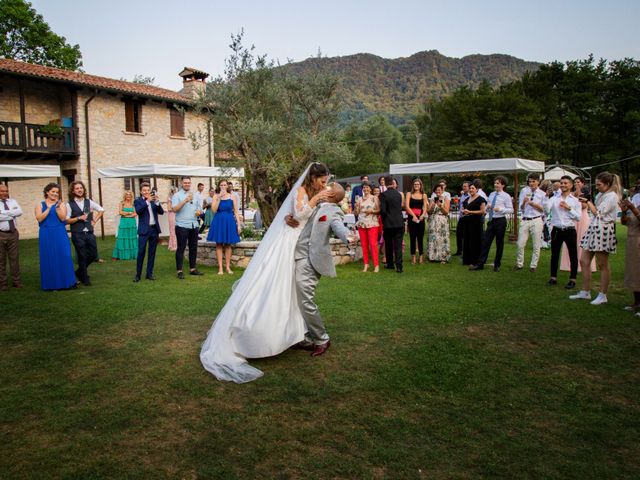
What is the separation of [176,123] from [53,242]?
60.8 ft

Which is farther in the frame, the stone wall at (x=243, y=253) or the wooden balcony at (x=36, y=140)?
the wooden balcony at (x=36, y=140)

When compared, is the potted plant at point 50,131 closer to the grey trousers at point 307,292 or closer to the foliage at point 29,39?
the foliage at point 29,39

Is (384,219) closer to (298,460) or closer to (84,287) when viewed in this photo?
(84,287)

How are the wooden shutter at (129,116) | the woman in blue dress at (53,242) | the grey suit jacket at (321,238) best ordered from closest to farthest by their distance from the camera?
1. the grey suit jacket at (321,238)
2. the woman in blue dress at (53,242)
3. the wooden shutter at (129,116)

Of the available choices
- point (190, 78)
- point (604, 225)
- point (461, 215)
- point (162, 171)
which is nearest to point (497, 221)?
point (461, 215)

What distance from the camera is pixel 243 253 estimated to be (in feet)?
34.5

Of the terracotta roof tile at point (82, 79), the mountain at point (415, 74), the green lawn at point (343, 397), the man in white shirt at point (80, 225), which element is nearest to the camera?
the green lawn at point (343, 397)

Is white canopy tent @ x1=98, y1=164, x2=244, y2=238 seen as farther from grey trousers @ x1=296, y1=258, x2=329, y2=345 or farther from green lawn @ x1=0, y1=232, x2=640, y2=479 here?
grey trousers @ x1=296, y1=258, x2=329, y2=345

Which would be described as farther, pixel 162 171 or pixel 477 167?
pixel 477 167

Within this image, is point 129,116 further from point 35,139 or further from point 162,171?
point 162,171

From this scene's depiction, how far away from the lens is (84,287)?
336 inches

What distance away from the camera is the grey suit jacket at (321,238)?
4730 mm

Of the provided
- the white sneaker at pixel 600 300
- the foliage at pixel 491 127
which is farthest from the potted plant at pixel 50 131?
the foliage at pixel 491 127

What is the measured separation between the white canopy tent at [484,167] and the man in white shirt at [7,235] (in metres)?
12.6
